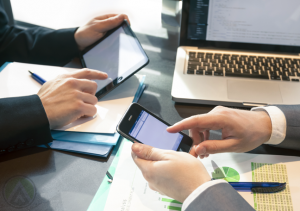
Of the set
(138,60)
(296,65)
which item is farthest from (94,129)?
(296,65)

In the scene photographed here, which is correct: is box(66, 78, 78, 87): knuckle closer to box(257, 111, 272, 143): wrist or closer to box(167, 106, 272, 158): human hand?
box(167, 106, 272, 158): human hand

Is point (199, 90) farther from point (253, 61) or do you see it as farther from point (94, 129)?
point (94, 129)

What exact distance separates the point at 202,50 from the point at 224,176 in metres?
0.45

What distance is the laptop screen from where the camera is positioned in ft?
2.50

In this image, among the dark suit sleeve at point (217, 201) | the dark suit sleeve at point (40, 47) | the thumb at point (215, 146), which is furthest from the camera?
the dark suit sleeve at point (40, 47)

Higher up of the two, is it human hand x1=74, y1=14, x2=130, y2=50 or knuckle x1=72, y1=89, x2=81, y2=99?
human hand x1=74, y1=14, x2=130, y2=50

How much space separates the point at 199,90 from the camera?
74cm

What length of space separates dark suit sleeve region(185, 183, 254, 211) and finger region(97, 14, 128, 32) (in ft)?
1.96

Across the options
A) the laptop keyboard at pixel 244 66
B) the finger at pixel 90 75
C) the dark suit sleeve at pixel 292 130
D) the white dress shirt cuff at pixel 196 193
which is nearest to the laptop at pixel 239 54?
the laptop keyboard at pixel 244 66

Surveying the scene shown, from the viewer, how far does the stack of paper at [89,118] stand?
63 centimetres

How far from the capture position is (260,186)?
54 centimetres

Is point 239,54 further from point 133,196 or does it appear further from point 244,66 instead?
point 133,196

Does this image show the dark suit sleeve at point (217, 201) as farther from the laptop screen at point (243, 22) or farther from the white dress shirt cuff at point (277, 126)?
the laptop screen at point (243, 22)

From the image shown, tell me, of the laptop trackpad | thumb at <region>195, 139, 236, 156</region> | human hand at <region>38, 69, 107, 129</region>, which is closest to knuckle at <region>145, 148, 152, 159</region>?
thumb at <region>195, 139, 236, 156</region>
